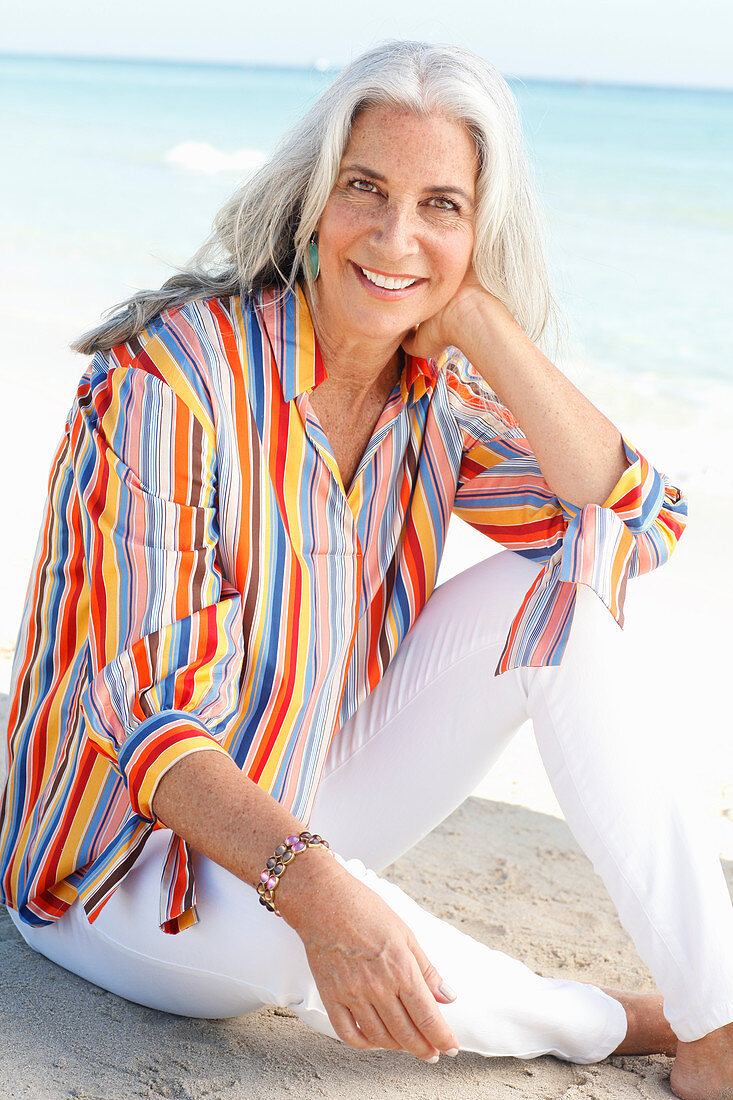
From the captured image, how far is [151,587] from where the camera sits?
166 centimetres

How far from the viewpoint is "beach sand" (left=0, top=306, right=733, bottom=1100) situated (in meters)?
1.71

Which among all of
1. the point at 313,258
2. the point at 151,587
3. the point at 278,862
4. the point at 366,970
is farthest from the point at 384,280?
the point at 366,970

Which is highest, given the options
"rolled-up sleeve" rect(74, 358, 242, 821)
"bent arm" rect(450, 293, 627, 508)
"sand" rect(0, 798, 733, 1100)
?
"bent arm" rect(450, 293, 627, 508)

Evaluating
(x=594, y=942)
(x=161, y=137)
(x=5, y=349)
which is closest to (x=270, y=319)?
(x=594, y=942)

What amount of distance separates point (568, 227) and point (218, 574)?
15015mm

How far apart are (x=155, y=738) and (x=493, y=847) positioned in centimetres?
140

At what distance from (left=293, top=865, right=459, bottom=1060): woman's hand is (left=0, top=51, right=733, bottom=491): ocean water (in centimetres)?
132

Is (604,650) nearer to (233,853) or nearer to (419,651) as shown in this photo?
(419,651)

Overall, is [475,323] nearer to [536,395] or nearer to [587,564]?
[536,395]

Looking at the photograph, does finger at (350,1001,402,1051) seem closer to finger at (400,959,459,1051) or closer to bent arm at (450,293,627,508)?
finger at (400,959,459,1051)

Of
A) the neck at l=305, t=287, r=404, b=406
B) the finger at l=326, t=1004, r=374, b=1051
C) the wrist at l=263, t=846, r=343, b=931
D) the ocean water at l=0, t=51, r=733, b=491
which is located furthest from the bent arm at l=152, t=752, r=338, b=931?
the ocean water at l=0, t=51, r=733, b=491

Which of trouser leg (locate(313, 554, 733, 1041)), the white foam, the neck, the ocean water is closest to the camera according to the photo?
trouser leg (locate(313, 554, 733, 1041))

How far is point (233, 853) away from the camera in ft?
5.05

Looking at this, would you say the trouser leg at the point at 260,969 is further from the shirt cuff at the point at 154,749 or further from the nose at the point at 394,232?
the nose at the point at 394,232
